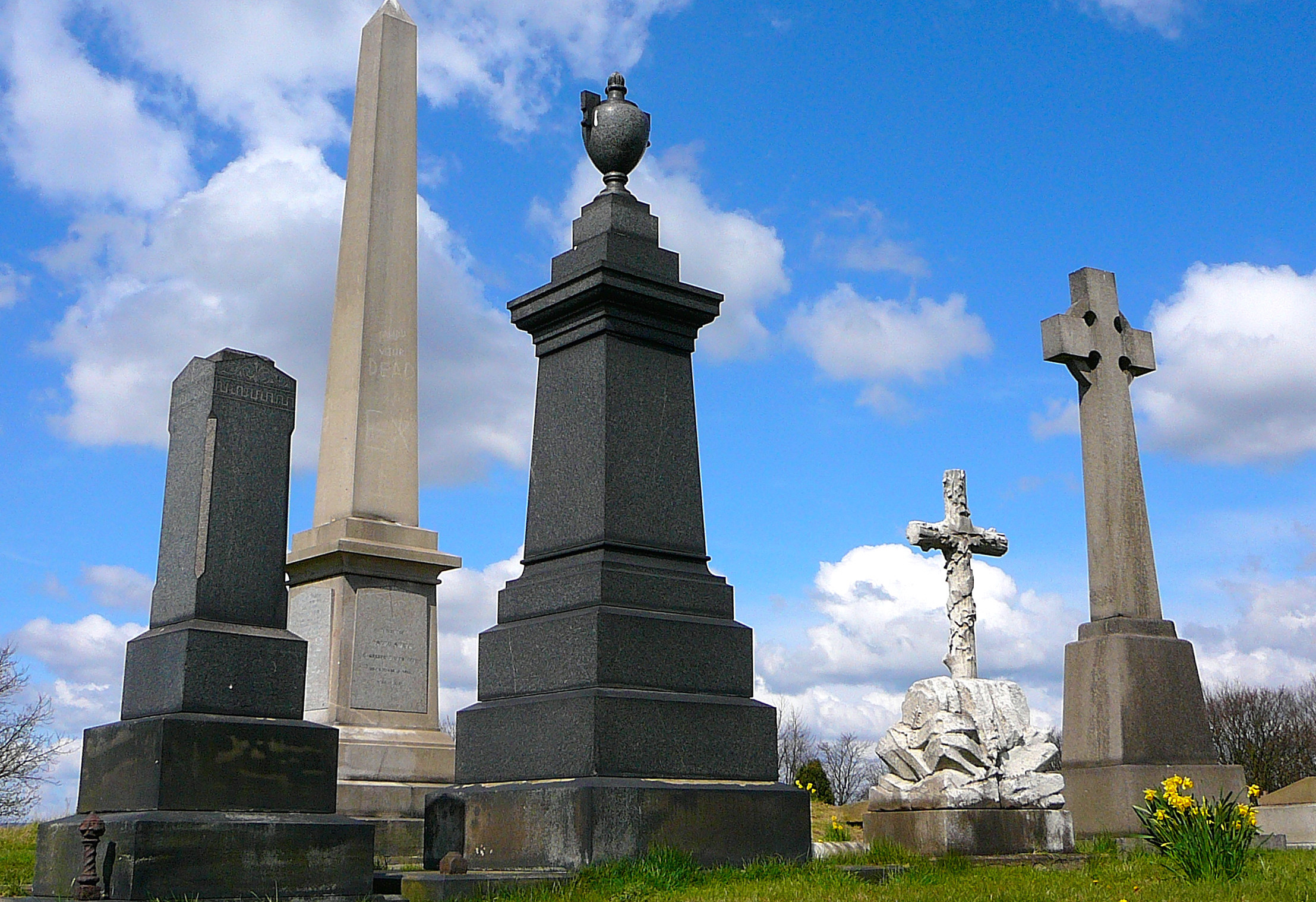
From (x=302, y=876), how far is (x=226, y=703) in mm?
927

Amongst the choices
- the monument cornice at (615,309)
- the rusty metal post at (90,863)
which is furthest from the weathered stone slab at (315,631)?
the rusty metal post at (90,863)

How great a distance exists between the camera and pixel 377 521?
11922 millimetres

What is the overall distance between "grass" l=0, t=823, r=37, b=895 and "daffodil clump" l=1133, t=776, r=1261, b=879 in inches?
232

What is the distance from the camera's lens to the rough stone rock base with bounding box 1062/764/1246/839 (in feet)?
34.3

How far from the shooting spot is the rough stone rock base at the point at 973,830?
8836 mm

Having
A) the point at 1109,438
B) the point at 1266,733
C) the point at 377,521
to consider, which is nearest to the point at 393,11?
the point at 377,521

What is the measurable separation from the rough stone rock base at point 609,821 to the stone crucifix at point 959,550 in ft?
10.1

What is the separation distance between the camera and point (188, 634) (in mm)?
6289

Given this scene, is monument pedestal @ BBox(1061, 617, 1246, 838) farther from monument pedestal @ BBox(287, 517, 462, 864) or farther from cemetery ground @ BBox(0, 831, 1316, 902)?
monument pedestal @ BBox(287, 517, 462, 864)

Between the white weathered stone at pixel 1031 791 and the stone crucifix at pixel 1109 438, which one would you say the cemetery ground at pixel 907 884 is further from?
the stone crucifix at pixel 1109 438

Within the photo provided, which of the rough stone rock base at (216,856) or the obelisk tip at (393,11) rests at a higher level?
the obelisk tip at (393,11)

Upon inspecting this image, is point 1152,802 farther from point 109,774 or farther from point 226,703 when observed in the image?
point 109,774

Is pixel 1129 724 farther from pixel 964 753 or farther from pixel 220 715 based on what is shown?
pixel 220 715

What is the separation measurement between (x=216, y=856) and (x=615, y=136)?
5.02 metres
